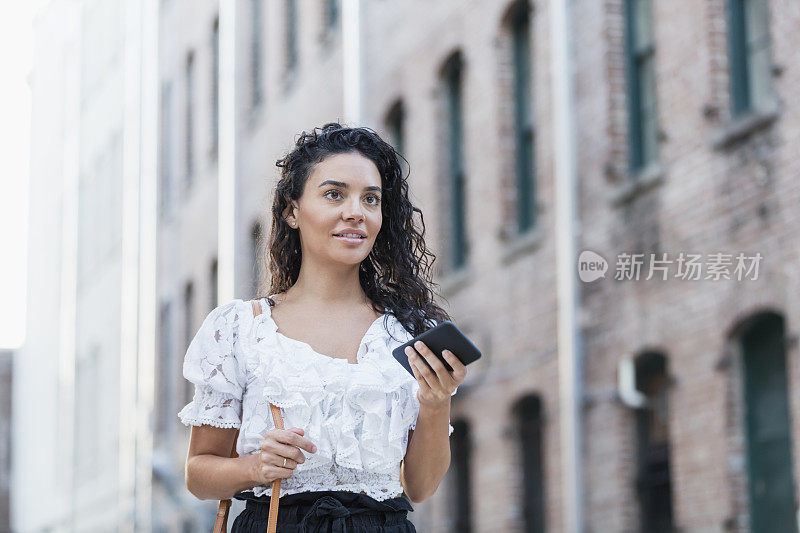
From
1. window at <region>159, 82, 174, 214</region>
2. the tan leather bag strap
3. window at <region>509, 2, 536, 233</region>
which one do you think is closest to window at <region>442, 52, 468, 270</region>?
window at <region>509, 2, 536, 233</region>

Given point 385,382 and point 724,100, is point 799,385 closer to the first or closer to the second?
point 724,100

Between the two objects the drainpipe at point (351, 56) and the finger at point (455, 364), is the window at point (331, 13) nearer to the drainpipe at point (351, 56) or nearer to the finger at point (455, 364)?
the drainpipe at point (351, 56)

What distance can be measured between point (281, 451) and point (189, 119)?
1241 centimetres

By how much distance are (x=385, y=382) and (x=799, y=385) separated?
17.0 ft

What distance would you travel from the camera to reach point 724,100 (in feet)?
27.0

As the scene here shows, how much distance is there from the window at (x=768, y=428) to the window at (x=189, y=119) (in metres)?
7.67

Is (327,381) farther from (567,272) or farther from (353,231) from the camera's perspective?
(567,272)

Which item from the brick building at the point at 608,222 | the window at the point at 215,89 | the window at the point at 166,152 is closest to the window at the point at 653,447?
the brick building at the point at 608,222

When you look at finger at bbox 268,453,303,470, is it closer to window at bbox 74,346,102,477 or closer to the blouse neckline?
the blouse neckline

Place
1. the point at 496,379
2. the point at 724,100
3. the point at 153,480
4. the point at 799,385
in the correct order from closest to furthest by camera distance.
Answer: the point at 799,385 → the point at 724,100 → the point at 496,379 → the point at 153,480

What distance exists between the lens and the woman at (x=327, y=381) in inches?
109

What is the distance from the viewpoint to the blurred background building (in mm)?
7922

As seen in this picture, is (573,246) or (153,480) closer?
(573,246)

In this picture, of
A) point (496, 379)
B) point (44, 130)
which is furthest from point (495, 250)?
point (44, 130)
